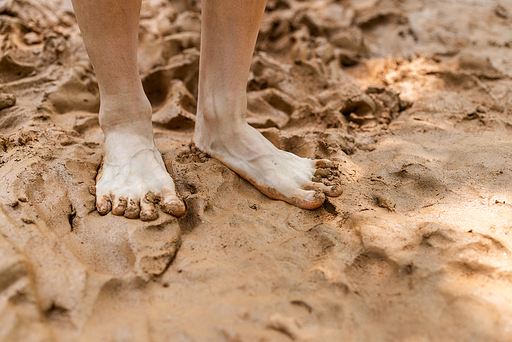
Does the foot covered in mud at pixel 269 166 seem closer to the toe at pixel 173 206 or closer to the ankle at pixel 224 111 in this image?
the ankle at pixel 224 111

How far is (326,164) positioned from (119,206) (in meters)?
0.79

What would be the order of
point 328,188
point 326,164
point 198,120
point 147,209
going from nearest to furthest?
point 147,209
point 328,188
point 326,164
point 198,120

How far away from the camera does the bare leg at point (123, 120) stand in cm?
109

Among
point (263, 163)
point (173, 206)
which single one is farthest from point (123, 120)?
point (263, 163)

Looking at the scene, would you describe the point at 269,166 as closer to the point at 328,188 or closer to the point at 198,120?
the point at 328,188

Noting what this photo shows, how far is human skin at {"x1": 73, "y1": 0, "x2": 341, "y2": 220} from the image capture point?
1.12 metres

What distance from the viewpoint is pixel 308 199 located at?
3.89 ft

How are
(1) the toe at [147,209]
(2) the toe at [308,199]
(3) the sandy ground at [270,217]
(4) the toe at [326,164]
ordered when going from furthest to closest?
(4) the toe at [326,164] → (2) the toe at [308,199] → (1) the toe at [147,209] → (3) the sandy ground at [270,217]

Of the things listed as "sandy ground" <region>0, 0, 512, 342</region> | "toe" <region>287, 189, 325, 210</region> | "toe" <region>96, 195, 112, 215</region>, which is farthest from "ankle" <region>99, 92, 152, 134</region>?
"toe" <region>287, 189, 325, 210</region>

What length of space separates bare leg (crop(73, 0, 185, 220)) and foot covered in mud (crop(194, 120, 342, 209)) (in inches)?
9.5

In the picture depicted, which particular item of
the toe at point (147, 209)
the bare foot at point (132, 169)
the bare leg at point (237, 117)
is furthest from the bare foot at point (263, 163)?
the toe at point (147, 209)

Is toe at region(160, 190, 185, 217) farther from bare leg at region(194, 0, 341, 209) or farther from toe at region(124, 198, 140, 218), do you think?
bare leg at region(194, 0, 341, 209)

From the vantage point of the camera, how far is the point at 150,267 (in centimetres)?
92

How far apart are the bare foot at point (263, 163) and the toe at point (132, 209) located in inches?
16.1
